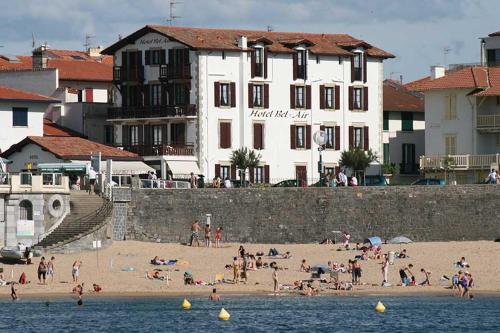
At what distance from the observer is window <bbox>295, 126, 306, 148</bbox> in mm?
116312

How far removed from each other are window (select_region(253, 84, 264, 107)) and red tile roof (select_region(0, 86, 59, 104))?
11309 millimetres

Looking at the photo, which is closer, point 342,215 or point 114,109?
point 342,215

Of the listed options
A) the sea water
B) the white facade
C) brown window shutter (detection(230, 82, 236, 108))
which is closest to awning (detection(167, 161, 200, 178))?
the white facade

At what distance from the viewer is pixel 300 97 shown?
116 m

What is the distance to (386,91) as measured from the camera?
422 ft

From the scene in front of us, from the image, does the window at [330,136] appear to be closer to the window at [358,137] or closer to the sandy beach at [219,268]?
the window at [358,137]

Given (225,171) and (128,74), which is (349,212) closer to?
(225,171)

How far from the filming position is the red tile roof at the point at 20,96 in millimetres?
112812

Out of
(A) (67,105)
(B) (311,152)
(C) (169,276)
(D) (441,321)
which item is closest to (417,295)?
(D) (441,321)

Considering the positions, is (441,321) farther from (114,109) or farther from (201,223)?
(114,109)

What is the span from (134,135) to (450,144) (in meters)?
18.2

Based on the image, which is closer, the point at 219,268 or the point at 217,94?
the point at 219,268

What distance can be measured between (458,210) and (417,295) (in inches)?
568

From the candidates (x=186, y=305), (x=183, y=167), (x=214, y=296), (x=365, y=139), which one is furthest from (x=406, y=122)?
(x=186, y=305)
